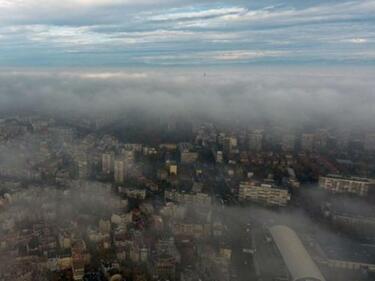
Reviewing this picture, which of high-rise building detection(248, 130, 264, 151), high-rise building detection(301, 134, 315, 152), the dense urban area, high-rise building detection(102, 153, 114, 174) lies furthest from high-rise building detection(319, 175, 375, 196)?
high-rise building detection(102, 153, 114, 174)

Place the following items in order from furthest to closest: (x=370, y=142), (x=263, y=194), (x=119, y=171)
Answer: (x=370, y=142), (x=119, y=171), (x=263, y=194)

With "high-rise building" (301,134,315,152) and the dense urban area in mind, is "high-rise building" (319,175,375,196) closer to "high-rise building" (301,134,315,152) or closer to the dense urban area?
the dense urban area

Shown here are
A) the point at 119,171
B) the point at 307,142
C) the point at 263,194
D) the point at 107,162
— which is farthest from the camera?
the point at 307,142

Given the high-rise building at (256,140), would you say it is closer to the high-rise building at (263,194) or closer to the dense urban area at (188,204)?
the dense urban area at (188,204)

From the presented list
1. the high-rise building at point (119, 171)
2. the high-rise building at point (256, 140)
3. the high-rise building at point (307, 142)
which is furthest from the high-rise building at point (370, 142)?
the high-rise building at point (119, 171)

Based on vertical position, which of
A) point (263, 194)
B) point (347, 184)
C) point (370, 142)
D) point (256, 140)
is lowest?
point (263, 194)

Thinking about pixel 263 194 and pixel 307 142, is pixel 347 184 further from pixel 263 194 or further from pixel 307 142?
pixel 307 142

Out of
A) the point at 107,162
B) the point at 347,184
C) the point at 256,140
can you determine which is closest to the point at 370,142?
the point at 256,140

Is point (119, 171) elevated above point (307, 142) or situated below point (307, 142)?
below
